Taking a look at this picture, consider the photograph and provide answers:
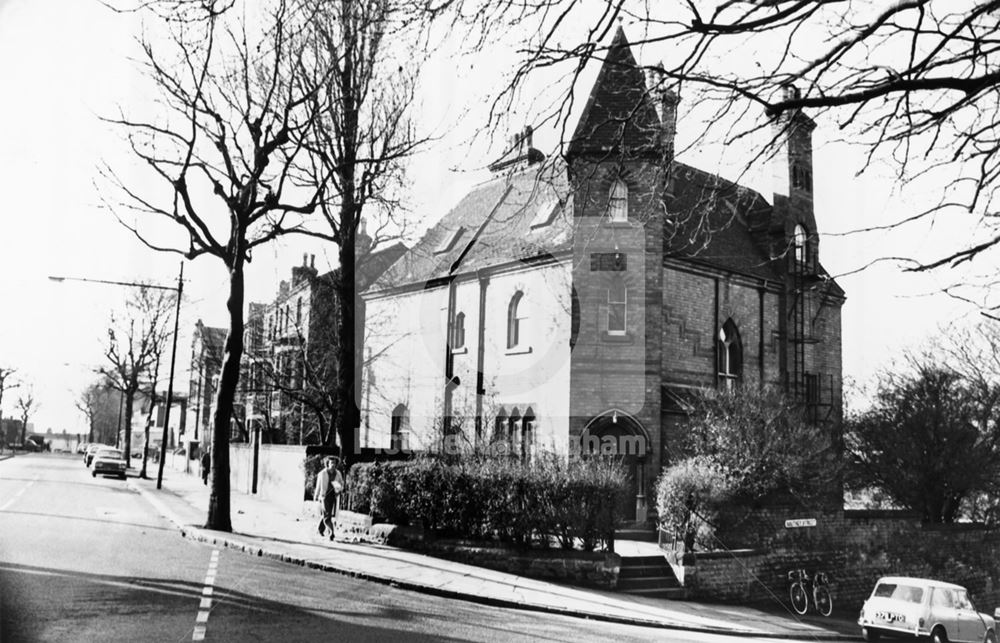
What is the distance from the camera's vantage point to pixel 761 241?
2983 cm

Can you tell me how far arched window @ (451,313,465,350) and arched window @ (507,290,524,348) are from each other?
9.76 feet

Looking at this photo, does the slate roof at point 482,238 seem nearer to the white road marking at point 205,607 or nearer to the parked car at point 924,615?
the parked car at point 924,615

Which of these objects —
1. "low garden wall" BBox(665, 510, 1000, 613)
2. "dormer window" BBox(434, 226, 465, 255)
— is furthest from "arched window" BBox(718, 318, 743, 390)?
"dormer window" BBox(434, 226, 465, 255)

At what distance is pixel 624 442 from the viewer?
23.5 meters

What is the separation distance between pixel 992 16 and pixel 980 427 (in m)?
18.2

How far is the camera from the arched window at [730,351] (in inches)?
1067

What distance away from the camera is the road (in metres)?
9.20

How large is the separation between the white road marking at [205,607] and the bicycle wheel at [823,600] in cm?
1229

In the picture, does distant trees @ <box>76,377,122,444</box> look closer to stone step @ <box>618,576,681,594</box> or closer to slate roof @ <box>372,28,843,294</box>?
slate roof @ <box>372,28,843,294</box>

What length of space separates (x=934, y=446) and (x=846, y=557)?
4318 millimetres

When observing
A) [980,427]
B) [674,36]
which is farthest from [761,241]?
[674,36]

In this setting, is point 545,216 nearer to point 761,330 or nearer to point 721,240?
point 721,240

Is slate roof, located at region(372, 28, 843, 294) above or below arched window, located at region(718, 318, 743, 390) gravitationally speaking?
above

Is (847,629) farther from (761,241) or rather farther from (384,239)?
(761,241)
